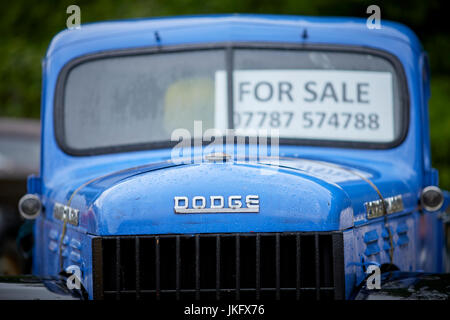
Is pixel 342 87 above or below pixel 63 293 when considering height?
above

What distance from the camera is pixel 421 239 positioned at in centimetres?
457

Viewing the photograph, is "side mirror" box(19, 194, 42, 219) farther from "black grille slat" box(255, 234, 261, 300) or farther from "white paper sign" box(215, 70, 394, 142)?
"black grille slat" box(255, 234, 261, 300)

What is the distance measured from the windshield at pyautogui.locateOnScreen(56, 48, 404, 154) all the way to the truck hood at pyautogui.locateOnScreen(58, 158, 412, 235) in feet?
3.20

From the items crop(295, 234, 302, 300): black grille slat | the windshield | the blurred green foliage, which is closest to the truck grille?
crop(295, 234, 302, 300): black grille slat

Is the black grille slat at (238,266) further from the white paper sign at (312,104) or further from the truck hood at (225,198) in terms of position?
the white paper sign at (312,104)

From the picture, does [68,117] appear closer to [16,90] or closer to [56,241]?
[56,241]

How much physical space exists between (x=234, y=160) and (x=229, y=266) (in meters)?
0.57

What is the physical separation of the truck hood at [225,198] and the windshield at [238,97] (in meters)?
0.97

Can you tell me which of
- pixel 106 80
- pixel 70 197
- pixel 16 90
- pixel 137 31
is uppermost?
pixel 16 90

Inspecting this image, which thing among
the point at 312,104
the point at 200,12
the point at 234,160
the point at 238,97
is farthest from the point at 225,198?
the point at 200,12

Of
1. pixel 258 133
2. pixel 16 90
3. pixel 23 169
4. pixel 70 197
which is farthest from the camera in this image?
pixel 16 90

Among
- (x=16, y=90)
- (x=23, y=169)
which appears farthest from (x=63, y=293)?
(x=16, y=90)
